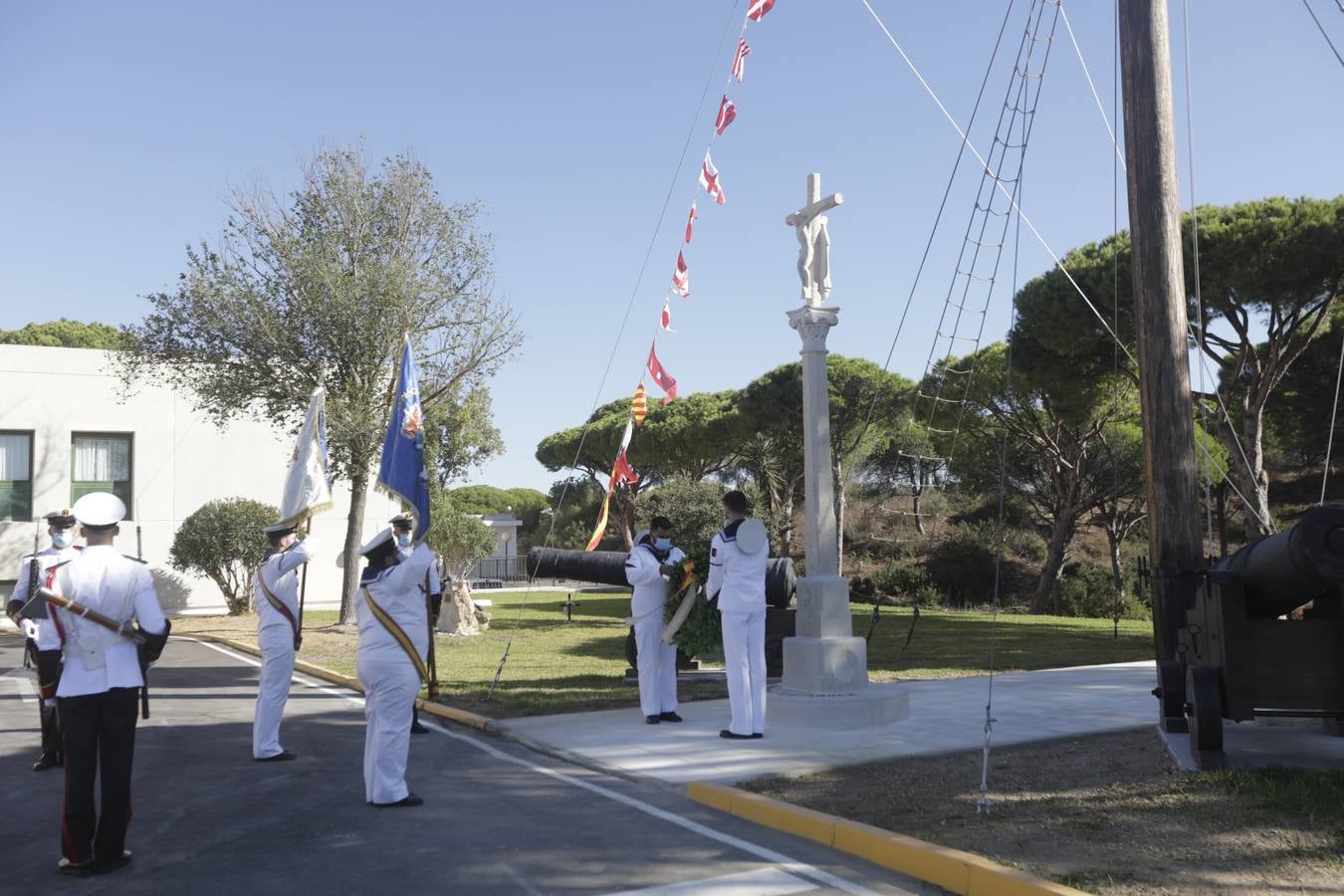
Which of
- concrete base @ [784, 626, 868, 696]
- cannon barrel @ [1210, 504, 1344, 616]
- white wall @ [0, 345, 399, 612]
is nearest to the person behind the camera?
cannon barrel @ [1210, 504, 1344, 616]

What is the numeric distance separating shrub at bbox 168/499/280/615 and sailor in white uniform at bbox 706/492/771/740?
70.4 ft

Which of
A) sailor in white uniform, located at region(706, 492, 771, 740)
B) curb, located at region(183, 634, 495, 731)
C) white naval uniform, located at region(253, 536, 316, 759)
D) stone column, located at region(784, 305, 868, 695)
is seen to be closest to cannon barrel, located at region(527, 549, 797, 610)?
curb, located at region(183, 634, 495, 731)

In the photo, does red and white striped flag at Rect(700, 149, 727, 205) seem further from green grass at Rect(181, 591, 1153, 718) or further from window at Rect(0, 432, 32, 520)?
window at Rect(0, 432, 32, 520)

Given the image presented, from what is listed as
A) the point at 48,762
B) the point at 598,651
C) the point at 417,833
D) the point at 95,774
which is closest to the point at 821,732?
the point at 417,833

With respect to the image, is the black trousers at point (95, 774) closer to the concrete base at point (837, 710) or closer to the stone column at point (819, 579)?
the concrete base at point (837, 710)

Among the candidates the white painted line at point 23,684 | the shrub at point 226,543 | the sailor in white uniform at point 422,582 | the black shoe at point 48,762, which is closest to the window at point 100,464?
the shrub at point 226,543

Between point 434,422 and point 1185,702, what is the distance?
18.8 metres

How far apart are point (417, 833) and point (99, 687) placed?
73.0 inches

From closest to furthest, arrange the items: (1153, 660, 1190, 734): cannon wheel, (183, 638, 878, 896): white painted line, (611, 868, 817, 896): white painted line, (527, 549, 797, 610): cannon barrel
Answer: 1. (611, 868, 817, 896): white painted line
2. (183, 638, 878, 896): white painted line
3. (1153, 660, 1190, 734): cannon wheel
4. (527, 549, 797, 610): cannon barrel

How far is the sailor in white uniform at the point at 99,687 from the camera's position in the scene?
5531mm

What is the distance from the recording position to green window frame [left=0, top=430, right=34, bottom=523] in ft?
96.5

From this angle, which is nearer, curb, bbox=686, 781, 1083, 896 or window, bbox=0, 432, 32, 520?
curb, bbox=686, 781, 1083, 896

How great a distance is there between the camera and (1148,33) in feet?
28.3

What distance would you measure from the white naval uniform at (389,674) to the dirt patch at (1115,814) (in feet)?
7.37
